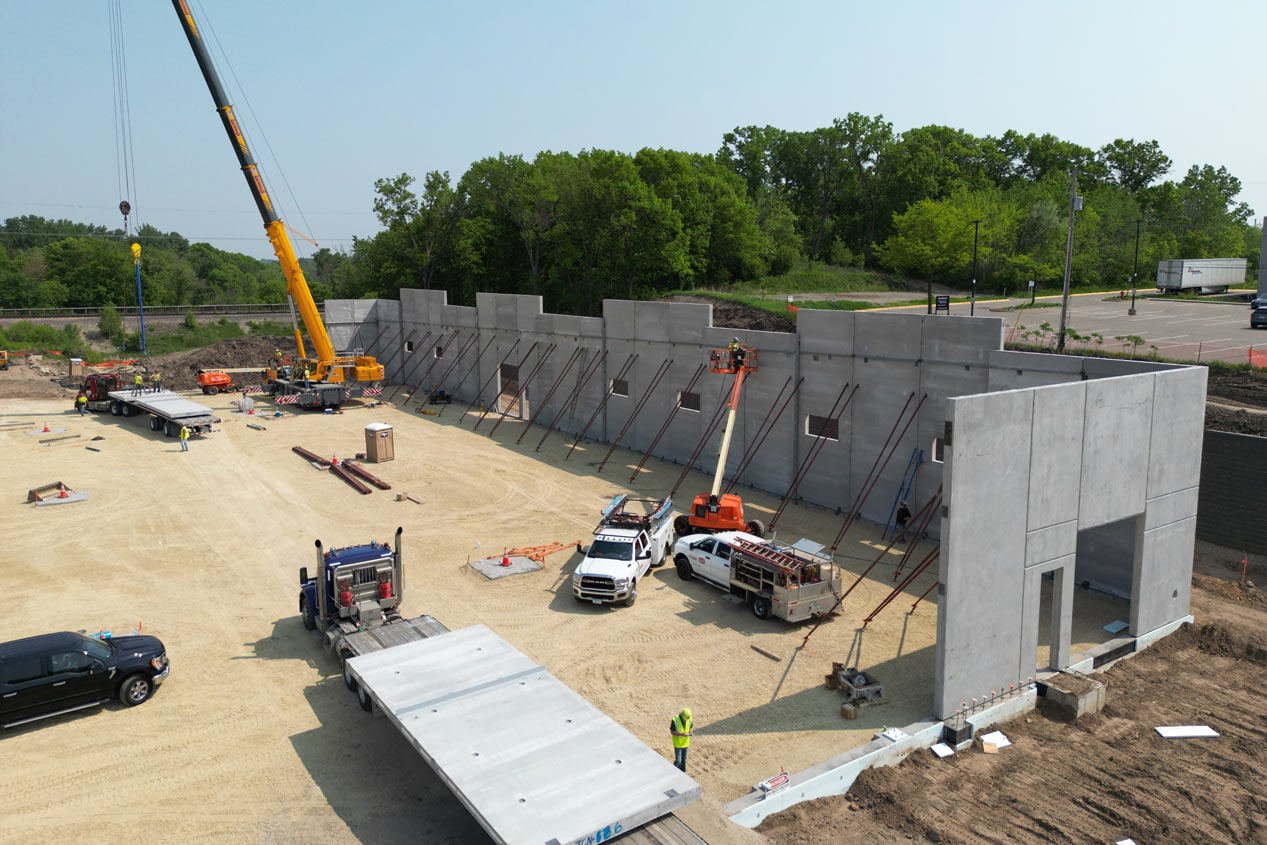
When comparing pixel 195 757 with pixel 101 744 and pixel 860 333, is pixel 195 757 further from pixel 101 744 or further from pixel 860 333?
pixel 860 333

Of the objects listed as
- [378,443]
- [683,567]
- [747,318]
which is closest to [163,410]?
[378,443]

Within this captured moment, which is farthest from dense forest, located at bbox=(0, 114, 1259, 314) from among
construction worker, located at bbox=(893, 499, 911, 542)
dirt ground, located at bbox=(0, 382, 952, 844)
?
construction worker, located at bbox=(893, 499, 911, 542)

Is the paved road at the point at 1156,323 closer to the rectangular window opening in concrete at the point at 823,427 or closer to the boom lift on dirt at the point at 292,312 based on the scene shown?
the rectangular window opening in concrete at the point at 823,427

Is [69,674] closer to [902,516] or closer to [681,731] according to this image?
[681,731]

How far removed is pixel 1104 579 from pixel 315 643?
17.8 m

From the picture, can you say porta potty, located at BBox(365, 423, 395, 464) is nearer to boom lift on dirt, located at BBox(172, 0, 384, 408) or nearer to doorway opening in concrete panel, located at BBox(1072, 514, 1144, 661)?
boom lift on dirt, located at BBox(172, 0, 384, 408)

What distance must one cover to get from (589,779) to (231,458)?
2838 centimetres

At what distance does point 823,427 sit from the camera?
90.5 feet

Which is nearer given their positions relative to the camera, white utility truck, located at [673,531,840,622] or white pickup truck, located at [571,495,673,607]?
white utility truck, located at [673,531,840,622]

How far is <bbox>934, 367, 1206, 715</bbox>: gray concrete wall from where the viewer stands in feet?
45.9

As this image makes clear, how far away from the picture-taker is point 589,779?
10508 millimetres

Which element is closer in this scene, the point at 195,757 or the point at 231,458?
the point at 195,757

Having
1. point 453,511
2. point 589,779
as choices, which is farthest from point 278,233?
point 589,779

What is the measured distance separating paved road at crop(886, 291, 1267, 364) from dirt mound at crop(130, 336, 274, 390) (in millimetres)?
45953
